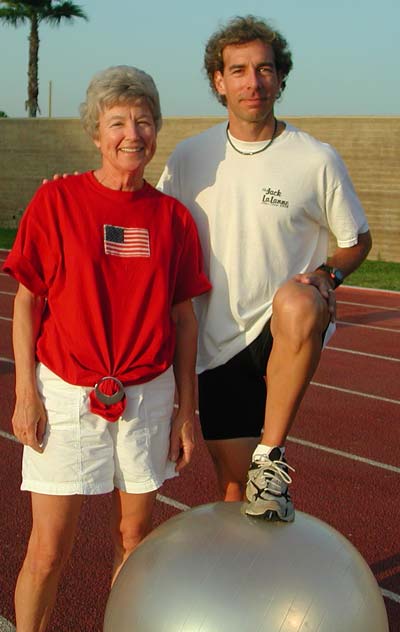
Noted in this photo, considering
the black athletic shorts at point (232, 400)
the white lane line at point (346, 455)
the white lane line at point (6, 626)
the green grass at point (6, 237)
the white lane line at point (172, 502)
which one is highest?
the black athletic shorts at point (232, 400)

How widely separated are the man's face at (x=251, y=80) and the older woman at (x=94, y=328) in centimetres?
44

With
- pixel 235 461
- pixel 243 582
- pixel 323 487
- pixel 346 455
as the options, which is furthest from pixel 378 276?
pixel 243 582

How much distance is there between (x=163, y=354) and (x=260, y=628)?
3.04ft

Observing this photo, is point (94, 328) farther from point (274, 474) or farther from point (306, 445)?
point (306, 445)

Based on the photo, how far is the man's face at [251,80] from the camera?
3.15m

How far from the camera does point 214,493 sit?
16.5 feet

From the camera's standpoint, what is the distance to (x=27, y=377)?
2756mm

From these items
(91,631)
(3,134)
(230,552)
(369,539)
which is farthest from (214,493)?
(3,134)

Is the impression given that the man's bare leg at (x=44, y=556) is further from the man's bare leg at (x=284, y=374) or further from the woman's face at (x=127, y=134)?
the woman's face at (x=127, y=134)

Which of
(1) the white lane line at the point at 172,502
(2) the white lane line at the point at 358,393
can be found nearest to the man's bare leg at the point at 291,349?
(1) the white lane line at the point at 172,502

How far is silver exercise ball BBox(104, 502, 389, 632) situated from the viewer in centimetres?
226

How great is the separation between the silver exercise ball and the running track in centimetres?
118

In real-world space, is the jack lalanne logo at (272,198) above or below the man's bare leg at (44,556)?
above

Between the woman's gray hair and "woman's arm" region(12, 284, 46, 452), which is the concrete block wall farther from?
"woman's arm" region(12, 284, 46, 452)
